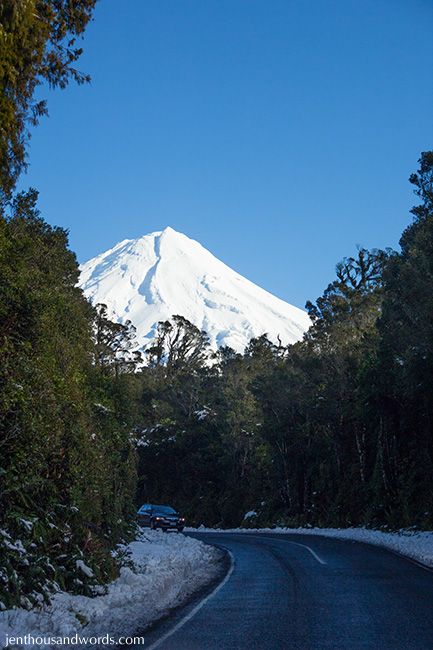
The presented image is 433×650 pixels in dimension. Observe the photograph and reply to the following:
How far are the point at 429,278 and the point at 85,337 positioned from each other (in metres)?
12.3

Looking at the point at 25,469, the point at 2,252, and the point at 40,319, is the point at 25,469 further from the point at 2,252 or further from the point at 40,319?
the point at 2,252

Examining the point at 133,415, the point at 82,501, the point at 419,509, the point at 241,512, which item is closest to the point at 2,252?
the point at 82,501

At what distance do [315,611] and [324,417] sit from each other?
1421 inches

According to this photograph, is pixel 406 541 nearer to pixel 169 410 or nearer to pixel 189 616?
pixel 189 616

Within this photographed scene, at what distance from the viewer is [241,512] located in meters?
59.4

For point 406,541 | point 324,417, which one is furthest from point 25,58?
point 324,417

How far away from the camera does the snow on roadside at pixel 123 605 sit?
938 cm

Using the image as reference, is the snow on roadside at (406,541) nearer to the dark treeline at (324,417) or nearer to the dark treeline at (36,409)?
the dark treeline at (324,417)

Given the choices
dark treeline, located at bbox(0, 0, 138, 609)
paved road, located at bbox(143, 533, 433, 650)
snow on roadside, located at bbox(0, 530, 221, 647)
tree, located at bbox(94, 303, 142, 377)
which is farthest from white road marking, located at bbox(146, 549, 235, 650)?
tree, located at bbox(94, 303, 142, 377)

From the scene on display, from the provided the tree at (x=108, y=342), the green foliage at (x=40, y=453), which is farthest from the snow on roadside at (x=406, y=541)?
the tree at (x=108, y=342)

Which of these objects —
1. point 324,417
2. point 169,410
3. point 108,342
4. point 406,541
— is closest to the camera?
point 406,541

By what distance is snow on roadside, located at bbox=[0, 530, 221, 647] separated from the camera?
30.8 ft

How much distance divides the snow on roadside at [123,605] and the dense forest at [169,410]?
1.62ft

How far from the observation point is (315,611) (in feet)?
36.1
